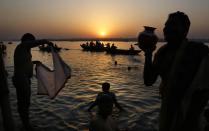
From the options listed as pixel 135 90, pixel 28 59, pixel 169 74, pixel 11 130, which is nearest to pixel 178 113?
pixel 169 74

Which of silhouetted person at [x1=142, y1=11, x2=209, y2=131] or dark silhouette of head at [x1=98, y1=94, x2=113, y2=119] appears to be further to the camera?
dark silhouette of head at [x1=98, y1=94, x2=113, y2=119]

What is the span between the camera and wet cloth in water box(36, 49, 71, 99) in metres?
5.91

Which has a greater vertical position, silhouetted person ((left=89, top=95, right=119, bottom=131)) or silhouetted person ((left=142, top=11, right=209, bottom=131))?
silhouetted person ((left=142, top=11, right=209, bottom=131))

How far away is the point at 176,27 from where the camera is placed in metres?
2.91

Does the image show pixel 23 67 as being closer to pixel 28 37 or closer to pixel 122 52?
pixel 28 37

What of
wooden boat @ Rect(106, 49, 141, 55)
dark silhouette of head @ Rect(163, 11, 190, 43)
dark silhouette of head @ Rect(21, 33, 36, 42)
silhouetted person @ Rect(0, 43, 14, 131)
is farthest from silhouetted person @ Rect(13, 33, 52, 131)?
wooden boat @ Rect(106, 49, 141, 55)

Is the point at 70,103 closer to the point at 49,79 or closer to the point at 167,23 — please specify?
the point at 49,79

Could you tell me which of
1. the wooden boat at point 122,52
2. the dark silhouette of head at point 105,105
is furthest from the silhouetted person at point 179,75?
the wooden boat at point 122,52

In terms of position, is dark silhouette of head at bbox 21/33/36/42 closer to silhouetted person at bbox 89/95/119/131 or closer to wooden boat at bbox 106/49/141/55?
silhouetted person at bbox 89/95/119/131

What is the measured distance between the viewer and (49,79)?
6.74 meters

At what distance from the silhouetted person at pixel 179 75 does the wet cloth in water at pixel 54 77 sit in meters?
3.17

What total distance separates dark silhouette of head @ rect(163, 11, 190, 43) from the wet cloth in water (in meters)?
3.23

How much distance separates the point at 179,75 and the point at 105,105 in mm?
1513

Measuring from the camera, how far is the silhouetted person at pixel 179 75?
108 inches
